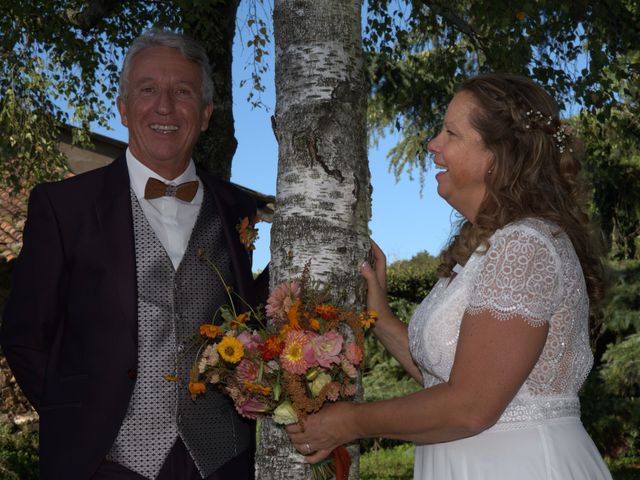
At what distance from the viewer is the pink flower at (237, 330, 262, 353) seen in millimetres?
2729

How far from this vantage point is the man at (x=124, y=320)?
10.5 ft

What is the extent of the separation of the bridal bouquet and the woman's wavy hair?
0.60m

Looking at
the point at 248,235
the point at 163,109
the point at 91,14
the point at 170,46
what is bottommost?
the point at 248,235

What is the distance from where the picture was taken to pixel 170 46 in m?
3.68

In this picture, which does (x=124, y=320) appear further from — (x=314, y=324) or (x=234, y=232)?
(x=314, y=324)

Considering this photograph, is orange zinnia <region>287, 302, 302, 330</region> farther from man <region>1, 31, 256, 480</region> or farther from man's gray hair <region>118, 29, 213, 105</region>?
man's gray hair <region>118, 29, 213, 105</region>

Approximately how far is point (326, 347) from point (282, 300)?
25 cm

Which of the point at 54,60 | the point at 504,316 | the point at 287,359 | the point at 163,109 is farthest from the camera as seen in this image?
the point at 54,60

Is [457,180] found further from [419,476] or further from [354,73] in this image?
[419,476]

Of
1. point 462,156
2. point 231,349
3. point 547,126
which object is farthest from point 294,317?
point 547,126

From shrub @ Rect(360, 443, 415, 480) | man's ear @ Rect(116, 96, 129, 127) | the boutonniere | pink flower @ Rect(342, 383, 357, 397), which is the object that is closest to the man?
man's ear @ Rect(116, 96, 129, 127)

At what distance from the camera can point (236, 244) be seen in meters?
3.62

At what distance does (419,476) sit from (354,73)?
63.0 inches

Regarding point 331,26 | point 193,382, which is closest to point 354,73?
point 331,26
